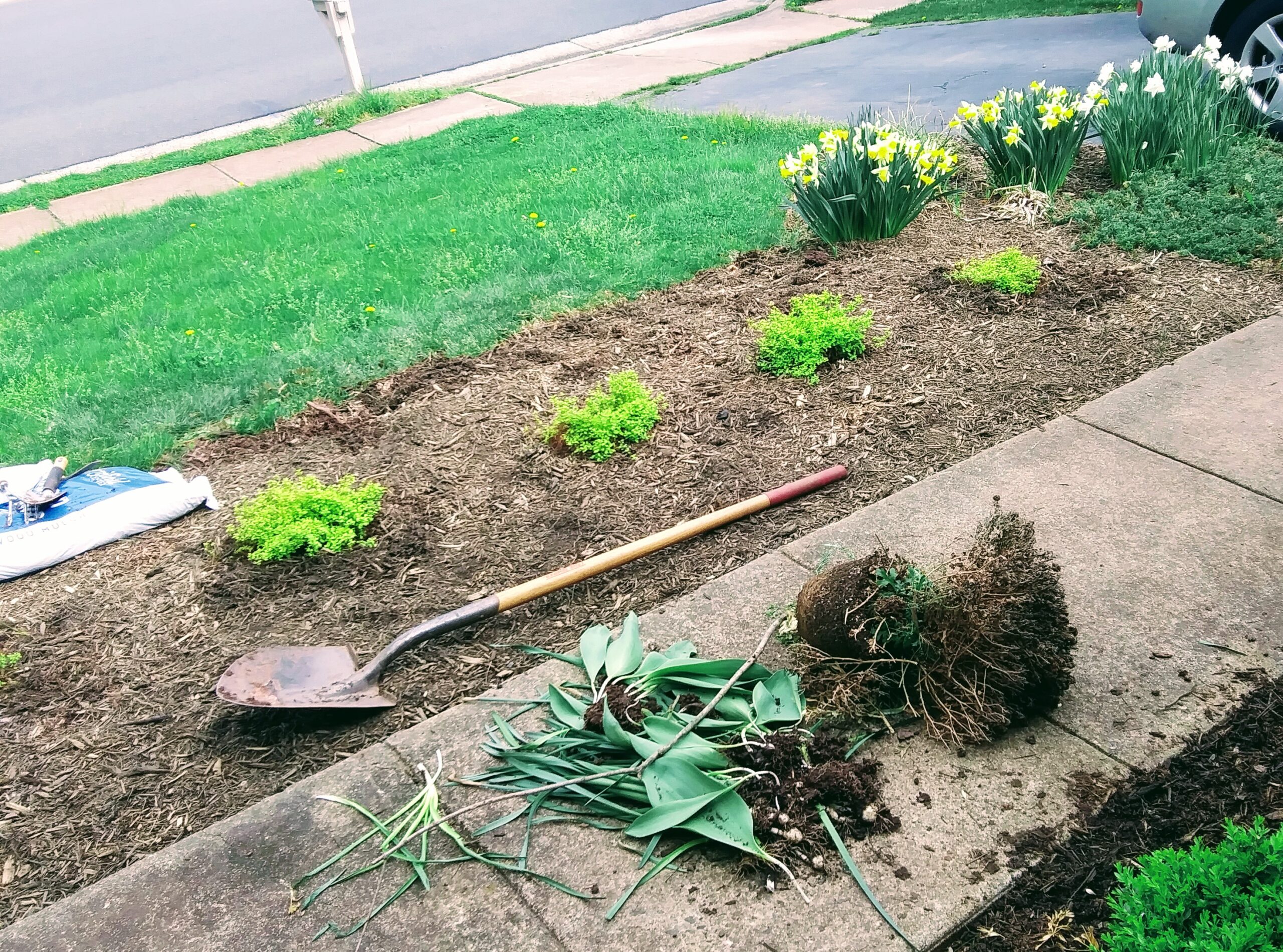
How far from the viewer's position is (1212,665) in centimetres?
265

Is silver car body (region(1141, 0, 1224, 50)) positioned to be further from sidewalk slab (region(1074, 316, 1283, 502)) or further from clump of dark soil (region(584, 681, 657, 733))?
clump of dark soil (region(584, 681, 657, 733))

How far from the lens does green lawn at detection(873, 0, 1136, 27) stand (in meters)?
11.1

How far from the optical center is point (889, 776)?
8.00ft

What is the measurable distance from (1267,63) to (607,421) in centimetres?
564

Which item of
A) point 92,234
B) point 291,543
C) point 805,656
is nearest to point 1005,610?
point 805,656

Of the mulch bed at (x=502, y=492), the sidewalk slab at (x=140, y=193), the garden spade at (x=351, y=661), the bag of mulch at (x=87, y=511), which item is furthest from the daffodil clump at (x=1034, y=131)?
the sidewalk slab at (x=140, y=193)

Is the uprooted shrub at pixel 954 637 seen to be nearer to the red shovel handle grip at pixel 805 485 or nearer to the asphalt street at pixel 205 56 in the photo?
the red shovel handle grip at pixel 805 485

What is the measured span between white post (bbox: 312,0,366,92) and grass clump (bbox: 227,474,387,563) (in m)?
9.44

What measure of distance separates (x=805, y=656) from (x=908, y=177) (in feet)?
12.0

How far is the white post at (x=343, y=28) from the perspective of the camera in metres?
11.4

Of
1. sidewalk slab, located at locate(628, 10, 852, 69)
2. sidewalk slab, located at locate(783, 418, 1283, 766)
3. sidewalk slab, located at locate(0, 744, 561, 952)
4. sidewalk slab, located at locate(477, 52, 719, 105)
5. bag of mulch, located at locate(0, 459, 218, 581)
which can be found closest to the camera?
sidewalk slab, located at locate(0, 744, 561, 952)

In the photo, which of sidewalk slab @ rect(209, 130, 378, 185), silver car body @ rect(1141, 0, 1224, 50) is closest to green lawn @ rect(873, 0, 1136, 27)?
silver car body @ rect(1141, 0, 1224, 50)

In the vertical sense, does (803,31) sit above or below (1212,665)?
A: above

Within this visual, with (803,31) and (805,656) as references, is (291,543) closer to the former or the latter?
(805,656)
